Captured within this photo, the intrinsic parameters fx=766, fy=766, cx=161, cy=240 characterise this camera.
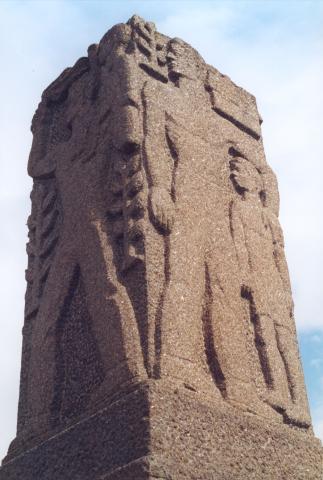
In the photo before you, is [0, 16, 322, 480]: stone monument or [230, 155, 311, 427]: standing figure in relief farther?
[230, 155, 311, 427]: standing figure in relief

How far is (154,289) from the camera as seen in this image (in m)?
6.07

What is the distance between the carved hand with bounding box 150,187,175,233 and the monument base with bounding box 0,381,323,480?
4.72ft

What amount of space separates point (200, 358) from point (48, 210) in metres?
2.62

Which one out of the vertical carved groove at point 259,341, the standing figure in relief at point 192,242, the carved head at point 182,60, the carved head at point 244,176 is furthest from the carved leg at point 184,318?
the carved head at point 182,60

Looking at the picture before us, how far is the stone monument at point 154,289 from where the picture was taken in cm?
568

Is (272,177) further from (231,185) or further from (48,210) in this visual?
(48,210)

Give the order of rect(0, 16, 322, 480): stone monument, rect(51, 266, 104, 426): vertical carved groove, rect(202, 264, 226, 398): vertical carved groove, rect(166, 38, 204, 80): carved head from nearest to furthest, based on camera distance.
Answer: rect(0, 16, 322, 480): stone monument, rect(202, 264, 226, 398): vertical carved groove, rect(51, 266, 104, 426): vertical carved groove, rect(166, 38, 204, 80): carved head

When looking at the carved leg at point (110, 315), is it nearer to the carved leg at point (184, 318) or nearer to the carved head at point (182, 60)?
the carved leg at point (184, 318)

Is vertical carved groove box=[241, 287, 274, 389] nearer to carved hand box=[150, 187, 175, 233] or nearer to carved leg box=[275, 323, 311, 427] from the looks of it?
carved leg box=[275, 323, 311, 427]

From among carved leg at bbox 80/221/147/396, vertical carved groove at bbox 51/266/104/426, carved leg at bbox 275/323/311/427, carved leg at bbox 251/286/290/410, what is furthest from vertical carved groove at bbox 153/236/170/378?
carved leg at bbox 275/323/311/427

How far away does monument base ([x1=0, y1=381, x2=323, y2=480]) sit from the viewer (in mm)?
5273

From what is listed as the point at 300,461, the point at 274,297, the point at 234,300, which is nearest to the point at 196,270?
the point at 234,300

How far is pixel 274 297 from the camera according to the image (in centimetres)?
731

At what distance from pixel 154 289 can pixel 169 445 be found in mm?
1287
